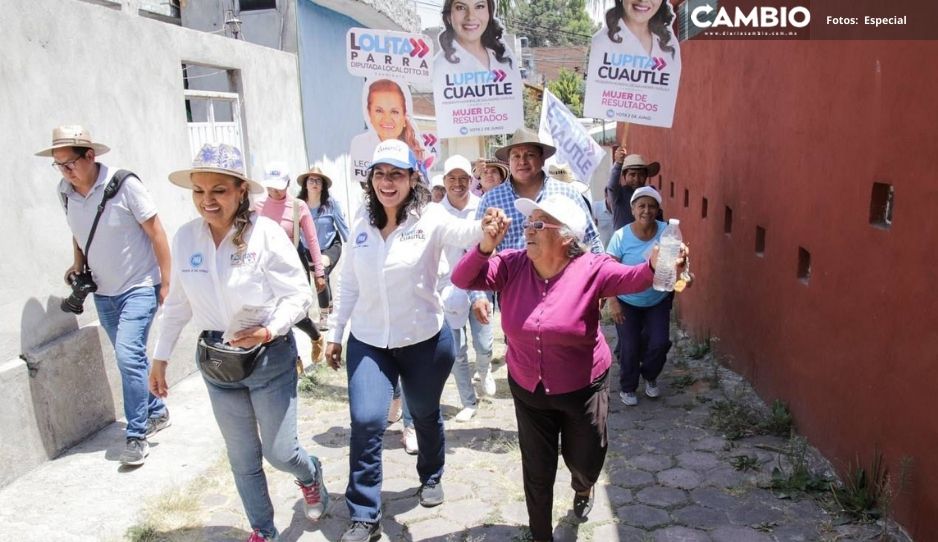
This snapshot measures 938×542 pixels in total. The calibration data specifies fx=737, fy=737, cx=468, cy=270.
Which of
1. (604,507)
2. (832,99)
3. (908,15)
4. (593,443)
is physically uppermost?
(908,15)

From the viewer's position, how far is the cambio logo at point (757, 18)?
447cm

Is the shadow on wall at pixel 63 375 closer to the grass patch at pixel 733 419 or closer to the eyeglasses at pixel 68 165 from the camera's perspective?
the eyeglasses at pixel 68 165

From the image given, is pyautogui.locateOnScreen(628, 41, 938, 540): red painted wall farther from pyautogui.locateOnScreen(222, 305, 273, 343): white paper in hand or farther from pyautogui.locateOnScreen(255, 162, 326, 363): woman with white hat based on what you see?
pyautogui.locateOnScreen(255, 162, 326, 363): woman with white hat

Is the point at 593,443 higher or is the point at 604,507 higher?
the point at 593,443

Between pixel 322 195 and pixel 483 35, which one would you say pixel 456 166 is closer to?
pixel 483 35

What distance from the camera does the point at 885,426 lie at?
11.2 ft

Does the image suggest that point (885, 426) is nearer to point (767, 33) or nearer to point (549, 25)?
point (767, 33)

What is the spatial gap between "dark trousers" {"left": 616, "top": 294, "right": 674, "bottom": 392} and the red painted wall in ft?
2.13

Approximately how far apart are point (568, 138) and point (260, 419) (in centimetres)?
441

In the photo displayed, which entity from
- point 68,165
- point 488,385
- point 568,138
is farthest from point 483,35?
point 68,165

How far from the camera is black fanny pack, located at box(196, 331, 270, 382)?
3154 millimetres

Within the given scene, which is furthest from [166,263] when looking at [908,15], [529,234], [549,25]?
[549,25]

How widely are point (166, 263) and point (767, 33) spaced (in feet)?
14.0

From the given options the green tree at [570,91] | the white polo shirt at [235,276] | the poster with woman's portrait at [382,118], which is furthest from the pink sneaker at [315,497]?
the green tree at [570,91]
